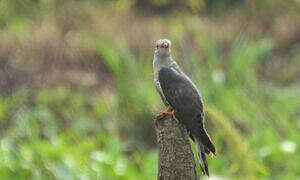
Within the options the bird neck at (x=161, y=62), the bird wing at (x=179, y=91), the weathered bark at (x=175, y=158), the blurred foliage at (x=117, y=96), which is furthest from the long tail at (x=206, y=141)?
the blurred foliage at (x=117, y=96)

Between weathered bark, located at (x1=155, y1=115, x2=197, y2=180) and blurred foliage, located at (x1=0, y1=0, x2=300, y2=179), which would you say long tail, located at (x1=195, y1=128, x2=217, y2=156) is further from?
blurred foliage, located at (x1=0, y1=0, x2=300, y2=179)

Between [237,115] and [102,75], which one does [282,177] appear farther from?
[102,75]

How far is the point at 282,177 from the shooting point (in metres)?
5.29

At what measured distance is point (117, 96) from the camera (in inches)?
262

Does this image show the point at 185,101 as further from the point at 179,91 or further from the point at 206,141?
the point at 206,141

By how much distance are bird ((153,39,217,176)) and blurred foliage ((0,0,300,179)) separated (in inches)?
60.2

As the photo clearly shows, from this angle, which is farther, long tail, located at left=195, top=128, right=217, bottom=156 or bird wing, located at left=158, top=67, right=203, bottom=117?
bird wing, located at left=158, top=67, right=203, bottom=117

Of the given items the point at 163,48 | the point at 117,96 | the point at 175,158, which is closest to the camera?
the point at 175,158

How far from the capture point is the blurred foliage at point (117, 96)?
16.6 feet

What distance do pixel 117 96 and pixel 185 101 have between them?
3987 millimetres

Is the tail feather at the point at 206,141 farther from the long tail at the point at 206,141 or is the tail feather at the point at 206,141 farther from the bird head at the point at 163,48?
the bird head at the point at 163,48

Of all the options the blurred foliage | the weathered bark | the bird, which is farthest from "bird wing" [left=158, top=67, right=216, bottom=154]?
the blurred foliage

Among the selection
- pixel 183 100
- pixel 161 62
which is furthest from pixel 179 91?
pixel 161 62

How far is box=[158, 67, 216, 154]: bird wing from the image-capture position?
2.58 meters
